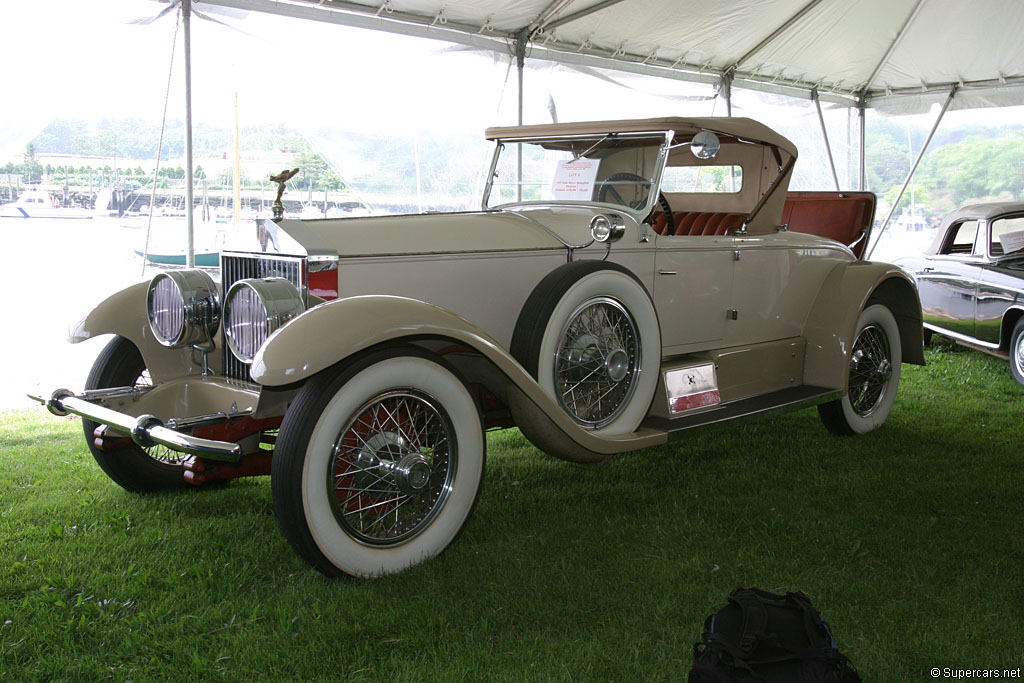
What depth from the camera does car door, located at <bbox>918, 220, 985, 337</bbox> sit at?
25.8ft

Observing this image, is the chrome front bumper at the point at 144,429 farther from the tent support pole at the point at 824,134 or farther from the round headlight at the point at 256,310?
the tent support pole at the point at 824,134

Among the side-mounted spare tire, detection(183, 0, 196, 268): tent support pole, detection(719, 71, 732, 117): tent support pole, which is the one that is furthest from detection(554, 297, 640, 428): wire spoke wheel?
detection(719, 71, 732, 117): tent support pole

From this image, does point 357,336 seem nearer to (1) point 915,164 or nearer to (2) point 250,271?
(2) point 250,271

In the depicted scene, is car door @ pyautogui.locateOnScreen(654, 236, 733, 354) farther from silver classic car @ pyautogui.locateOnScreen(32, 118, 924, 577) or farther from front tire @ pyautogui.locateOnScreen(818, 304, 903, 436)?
front tire @ pyautogui.locateOnScreen(818, 304, 903, 436)

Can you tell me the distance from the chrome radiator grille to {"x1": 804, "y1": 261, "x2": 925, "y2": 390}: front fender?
342cm

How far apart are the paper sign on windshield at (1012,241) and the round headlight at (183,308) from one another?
7.06m

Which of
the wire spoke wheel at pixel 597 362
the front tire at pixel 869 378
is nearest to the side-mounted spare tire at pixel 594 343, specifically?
the wire spoke wheel at pixel 597 362

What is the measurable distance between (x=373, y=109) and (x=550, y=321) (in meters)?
5.17

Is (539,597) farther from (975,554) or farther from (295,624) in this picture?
(975,554)

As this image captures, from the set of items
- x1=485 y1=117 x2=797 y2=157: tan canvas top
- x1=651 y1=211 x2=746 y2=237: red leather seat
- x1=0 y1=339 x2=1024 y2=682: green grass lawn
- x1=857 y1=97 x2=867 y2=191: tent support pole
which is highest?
x1=857 y1=97 x2=867 y2=191: tent support pole

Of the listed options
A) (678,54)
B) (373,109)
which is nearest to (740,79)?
(678,54)

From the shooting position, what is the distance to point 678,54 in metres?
10.3

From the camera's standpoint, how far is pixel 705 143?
Result: 450 cm

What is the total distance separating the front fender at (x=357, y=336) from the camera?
2.86m
